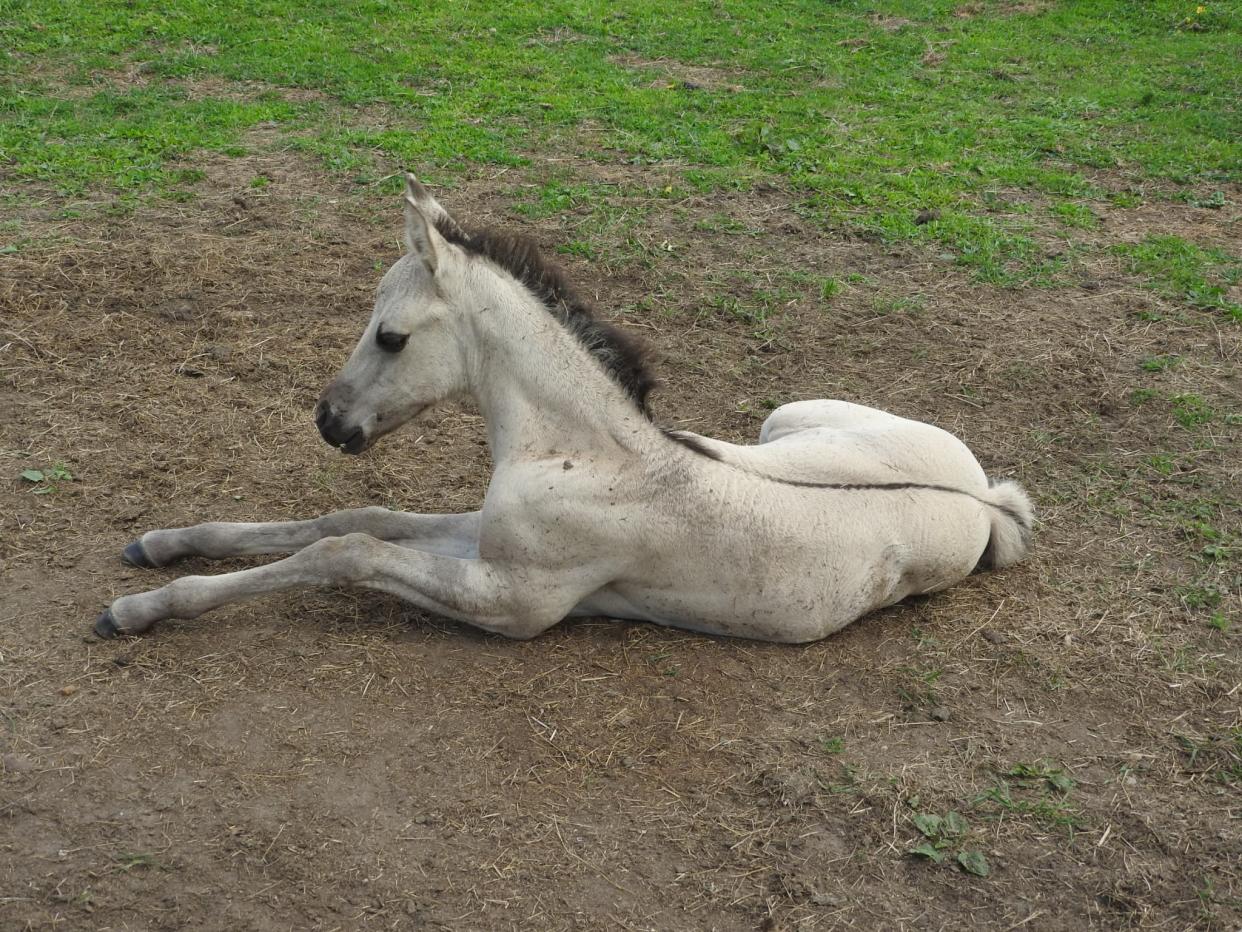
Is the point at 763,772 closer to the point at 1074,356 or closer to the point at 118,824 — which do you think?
the point at 118,824

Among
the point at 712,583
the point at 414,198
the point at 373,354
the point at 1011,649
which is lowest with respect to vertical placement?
the point at 1011,649

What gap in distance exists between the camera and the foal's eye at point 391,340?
4.81 m

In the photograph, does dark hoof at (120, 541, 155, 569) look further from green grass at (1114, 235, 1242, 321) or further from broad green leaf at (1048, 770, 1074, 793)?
green grass at (1114, 235, 1242, 321)

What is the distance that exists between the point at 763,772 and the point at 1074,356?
435 cm

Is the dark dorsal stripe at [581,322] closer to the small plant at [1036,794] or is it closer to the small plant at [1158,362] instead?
the small plant at [1036,794]

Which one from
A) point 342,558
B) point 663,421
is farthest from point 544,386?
point 663,421

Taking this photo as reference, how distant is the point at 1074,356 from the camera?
24.3ft

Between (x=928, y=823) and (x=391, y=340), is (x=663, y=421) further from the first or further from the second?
(x=928, y=823)

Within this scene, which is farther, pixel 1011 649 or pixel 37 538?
pixel 37 538

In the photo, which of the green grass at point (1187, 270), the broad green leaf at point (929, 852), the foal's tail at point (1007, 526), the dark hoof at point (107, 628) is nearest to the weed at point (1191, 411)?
the green grass at point (1187, 270)

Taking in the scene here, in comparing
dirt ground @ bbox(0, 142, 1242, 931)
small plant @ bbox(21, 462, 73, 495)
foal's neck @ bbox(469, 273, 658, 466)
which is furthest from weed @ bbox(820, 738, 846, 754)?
small plant @ bbox(21, 462, 73, 495)

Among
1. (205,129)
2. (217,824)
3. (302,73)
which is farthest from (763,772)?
(302,73)

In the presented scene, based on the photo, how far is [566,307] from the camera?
192 inches

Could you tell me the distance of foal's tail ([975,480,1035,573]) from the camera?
17.6 feet
